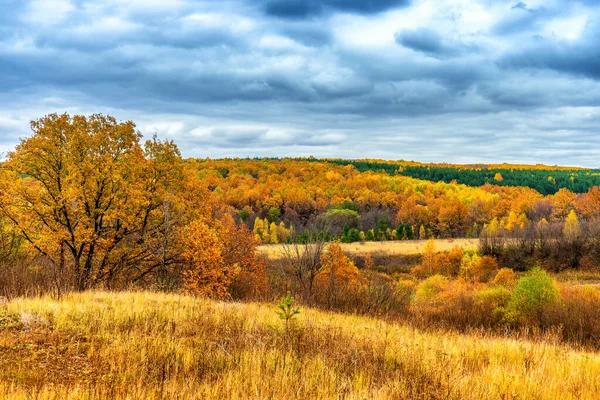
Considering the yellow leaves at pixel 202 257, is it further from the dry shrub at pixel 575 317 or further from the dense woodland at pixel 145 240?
the dry shrub at pixel 575 317

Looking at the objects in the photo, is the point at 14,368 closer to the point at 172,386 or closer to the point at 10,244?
the point at 172,386

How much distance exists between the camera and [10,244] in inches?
979

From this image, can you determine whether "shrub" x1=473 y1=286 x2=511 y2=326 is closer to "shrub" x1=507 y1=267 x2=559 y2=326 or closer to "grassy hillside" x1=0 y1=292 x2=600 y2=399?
"shrub" x1=507 y1=267 x2=559 y2=326

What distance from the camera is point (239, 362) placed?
567 centimetres

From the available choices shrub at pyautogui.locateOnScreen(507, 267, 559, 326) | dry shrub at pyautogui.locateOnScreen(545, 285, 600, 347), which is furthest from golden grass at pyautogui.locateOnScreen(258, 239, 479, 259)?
dry shrub at pyautogui.locateOnScreen(545, 285, 600, 347)

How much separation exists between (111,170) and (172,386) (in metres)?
23.8

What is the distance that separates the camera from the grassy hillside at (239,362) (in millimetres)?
4645

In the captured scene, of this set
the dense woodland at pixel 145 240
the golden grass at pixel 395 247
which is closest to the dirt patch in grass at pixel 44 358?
the dense woodland at pixel 145 240

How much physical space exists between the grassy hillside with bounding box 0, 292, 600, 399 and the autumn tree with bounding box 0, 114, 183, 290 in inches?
687

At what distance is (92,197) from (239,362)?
22.8 meters

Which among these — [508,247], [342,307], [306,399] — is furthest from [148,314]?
[508,247]

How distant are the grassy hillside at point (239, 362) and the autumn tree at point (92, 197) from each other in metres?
17.4

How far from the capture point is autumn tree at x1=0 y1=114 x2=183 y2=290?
2395 cm

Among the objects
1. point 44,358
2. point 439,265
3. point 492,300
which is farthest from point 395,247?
point 44,358
